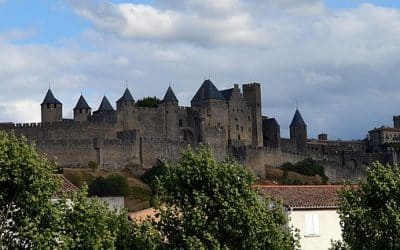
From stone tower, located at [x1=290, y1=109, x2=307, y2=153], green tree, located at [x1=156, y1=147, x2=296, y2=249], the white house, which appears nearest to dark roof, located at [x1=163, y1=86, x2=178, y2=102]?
stone tower, located at [x1=290, y1=109, x2=307, y2=153]

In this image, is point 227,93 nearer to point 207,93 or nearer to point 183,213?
point 207,93

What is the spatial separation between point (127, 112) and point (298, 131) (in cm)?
3787

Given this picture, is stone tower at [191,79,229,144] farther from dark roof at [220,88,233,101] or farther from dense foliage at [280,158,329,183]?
dense foliage at [280,158,329,183]

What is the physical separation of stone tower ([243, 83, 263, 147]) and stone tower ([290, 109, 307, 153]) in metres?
8.29

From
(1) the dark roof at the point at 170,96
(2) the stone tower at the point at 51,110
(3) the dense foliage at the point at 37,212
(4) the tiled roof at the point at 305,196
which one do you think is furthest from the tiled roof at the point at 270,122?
(3) the dense foliage at the point at 37,212

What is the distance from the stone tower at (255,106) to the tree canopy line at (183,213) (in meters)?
96.2

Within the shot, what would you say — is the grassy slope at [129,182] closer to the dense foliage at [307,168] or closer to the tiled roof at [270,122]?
the dense foliage at [307,168]

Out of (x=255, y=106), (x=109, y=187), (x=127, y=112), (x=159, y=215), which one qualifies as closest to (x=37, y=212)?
A: (x=159, y=215)

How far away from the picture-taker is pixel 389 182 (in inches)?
1524

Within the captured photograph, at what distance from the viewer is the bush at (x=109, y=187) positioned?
312 feet

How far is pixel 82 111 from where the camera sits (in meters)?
123

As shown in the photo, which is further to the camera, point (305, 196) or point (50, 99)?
point (50, 99)

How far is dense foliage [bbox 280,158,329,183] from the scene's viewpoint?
12694 centimetres

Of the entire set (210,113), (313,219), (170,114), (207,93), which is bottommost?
(313,219)
